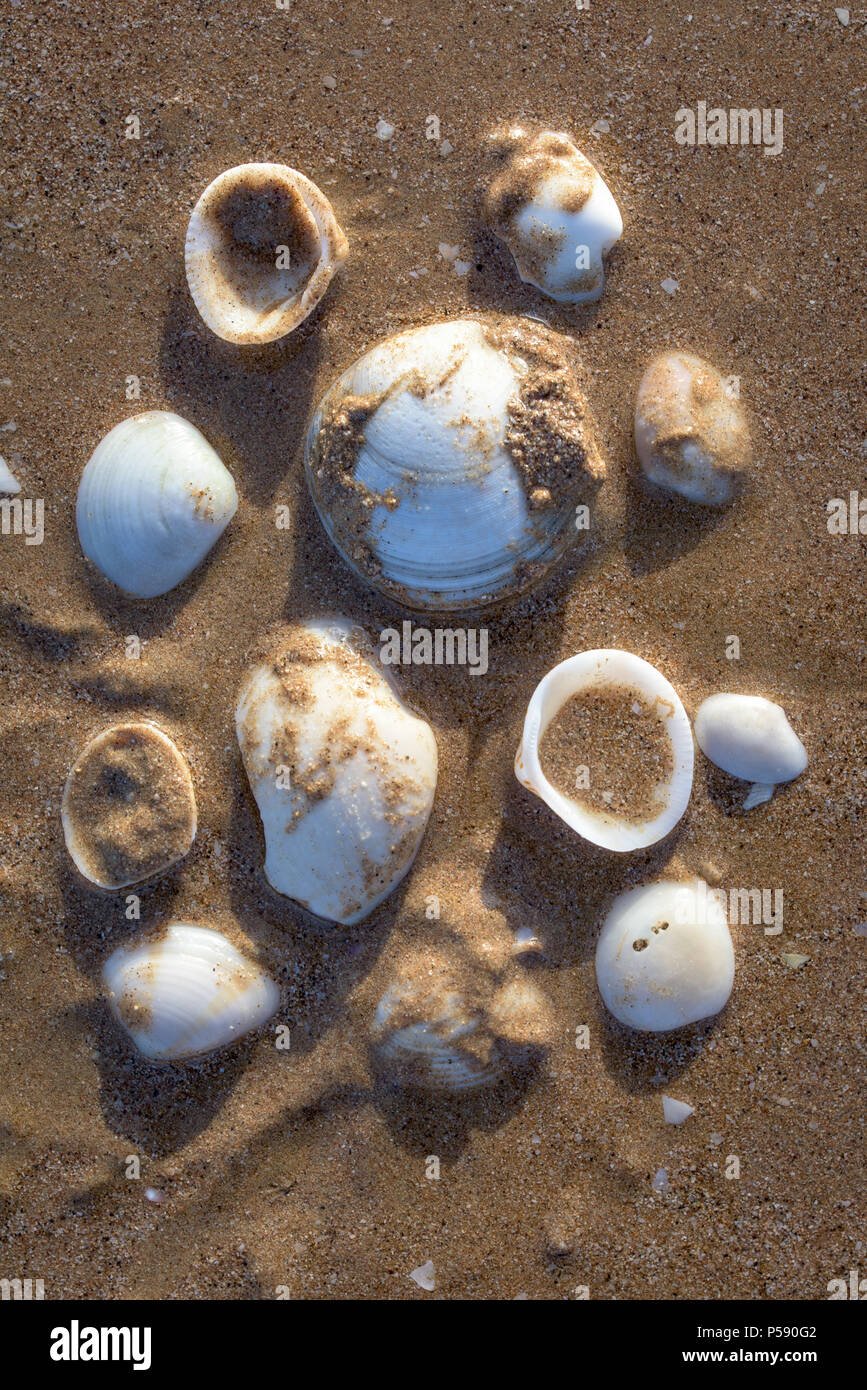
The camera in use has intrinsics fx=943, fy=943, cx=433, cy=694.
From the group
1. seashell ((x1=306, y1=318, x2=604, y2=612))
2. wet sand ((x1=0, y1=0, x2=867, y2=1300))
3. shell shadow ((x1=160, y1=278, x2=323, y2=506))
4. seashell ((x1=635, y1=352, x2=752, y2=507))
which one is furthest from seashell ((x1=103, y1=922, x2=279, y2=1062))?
seashell ((x1=635, y1=352, x2=752, y2=507))

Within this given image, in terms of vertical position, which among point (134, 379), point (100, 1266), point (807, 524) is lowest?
point (100, 1266)

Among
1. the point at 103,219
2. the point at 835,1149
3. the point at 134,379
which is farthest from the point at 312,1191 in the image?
the point at 103,219

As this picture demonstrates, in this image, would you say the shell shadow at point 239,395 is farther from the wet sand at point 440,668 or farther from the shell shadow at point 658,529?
the shell shadow at point 658,529

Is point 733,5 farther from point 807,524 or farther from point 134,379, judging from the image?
point 134,379

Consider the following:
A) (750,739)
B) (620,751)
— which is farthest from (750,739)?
(620,751)

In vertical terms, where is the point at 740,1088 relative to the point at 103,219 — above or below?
below

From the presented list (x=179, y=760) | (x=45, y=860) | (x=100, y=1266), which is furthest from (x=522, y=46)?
(x=100, y=1266)
